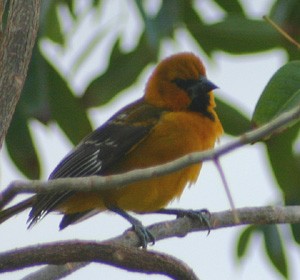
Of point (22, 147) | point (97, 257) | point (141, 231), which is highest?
point (97, 257)

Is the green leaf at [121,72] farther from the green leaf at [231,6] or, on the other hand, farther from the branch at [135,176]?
the branch at [135,176]

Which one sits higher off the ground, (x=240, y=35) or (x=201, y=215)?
(x=240, y=35)

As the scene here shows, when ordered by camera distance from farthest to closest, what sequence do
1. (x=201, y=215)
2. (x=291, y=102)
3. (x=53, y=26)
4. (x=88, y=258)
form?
(x=53, y=26), (x=201, y=215), (x=291, y=102), (x=88, y=258)

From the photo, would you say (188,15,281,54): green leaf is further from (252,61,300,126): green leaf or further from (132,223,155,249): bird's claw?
(252,61,300,126): green leaf

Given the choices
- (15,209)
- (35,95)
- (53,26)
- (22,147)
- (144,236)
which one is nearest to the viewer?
(144,236)

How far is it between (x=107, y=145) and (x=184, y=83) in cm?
69

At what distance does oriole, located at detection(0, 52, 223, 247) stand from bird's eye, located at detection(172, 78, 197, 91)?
41mm

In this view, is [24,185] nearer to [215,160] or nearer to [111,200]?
[215,160]

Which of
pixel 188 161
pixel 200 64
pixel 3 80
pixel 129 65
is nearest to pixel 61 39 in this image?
pixel 129 65

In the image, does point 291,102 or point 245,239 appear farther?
point 245,239

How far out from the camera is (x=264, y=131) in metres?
2.63

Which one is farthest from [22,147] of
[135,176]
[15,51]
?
[135,176]

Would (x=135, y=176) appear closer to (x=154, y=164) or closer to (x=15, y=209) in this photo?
(x=15, y=209)

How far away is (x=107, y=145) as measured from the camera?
16.9 ft
